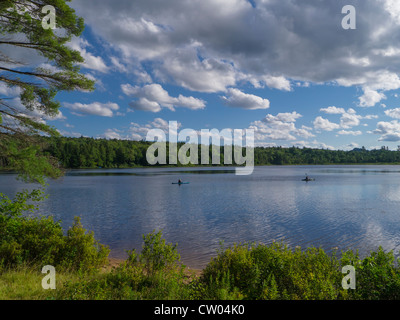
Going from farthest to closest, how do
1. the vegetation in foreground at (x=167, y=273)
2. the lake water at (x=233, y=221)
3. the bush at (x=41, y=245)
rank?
1. the lake water at (x=233, y=221)
2. the bush at (x=41, y=245)
3. the vegetation in foreground at (x=167, y=273)

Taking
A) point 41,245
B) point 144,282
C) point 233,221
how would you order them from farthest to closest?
point 233,221 < point 41,245 < point 144,282

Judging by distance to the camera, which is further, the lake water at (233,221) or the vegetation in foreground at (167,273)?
the lake water at (233,221)

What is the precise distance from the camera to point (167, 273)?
30.2 ft

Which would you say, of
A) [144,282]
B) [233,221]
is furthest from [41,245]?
[233,221]

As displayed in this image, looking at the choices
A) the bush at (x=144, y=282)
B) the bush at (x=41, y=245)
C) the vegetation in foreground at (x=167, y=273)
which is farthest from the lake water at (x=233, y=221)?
the bush at (x=144, y=282)

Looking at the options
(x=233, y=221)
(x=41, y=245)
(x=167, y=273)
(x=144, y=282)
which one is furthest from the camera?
(x=233, y=221)

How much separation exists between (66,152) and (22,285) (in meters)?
154

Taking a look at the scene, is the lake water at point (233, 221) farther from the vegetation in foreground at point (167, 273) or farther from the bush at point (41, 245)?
the vegetation in foreground at point (167, 273)

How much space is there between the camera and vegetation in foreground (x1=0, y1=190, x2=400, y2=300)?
7.12m

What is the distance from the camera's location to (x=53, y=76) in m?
12.6

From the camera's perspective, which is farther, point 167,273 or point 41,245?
point 41,245

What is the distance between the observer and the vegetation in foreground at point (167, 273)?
7117mm

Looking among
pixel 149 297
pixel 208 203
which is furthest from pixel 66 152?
pixel 149 297

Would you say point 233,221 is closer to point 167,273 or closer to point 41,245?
point 167,273
